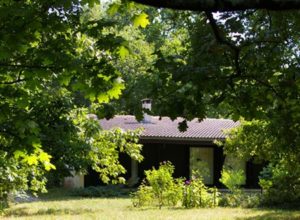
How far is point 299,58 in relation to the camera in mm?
5922

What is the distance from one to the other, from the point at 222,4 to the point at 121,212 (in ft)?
44.6

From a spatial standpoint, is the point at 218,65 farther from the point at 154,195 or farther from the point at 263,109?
the point at 154,195

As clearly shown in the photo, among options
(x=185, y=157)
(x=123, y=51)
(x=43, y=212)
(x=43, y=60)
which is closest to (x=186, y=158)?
(x=185, y=157)

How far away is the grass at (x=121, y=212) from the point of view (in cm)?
1422

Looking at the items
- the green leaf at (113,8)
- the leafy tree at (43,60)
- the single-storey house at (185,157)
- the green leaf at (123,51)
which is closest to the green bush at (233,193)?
the single-storey house at (185,157)

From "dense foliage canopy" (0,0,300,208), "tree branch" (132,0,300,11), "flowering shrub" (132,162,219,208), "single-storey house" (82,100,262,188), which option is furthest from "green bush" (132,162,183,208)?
"tree branch" (132,0,300,11)

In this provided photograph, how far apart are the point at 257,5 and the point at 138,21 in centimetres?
265

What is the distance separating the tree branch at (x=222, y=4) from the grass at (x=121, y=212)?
38.3ft

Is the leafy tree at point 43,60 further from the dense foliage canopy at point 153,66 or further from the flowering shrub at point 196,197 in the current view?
the flowering shrub at point 196,197

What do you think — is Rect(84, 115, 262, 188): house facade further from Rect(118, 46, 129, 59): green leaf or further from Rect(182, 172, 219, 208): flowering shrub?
Rect(118, 46, 129, 59): green leaf

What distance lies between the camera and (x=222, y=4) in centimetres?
254

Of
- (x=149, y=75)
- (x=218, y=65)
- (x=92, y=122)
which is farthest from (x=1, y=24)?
(x=92, y=122)

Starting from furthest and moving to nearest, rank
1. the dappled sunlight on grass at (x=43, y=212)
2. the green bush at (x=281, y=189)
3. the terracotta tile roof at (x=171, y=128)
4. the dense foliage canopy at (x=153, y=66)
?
the terracotta tile roof at (x=171, y=128) → the green bush at (x=281, y=189) → the dappled sunlight on grass at (x=43, y=212) → the dense foliage canopy at (x=153, y=66)

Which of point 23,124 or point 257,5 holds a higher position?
point 257,5
